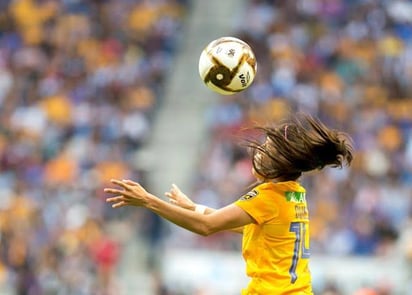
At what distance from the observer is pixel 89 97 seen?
721 inches

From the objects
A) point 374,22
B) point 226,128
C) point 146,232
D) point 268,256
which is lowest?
point 268,256

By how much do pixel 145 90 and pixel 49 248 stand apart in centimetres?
384

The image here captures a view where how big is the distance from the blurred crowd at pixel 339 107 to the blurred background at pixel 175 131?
0.08 feet

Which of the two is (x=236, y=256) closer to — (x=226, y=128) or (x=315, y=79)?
(x=226, y=128)

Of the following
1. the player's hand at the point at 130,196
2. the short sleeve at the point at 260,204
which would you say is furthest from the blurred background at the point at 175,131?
the player's hand at the point at 130,196

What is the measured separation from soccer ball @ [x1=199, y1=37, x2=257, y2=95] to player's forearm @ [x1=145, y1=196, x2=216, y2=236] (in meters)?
1.25

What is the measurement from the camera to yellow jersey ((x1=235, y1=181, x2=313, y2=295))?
6.86m

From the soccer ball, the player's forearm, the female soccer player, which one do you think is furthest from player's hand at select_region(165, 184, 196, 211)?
the soccer ball

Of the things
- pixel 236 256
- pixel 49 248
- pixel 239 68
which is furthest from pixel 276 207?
pixel 49 248

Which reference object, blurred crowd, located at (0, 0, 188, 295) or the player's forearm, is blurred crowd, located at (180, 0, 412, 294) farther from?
the player's forearm

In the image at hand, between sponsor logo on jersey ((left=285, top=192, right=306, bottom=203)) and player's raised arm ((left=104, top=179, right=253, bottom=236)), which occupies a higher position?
sponsor logo on jersey ((left=285, top=192, right=306, bottom=203))

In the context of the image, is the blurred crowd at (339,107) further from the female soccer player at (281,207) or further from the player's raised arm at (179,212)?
the player's raised arm at (179,212)

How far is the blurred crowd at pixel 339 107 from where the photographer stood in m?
14.8

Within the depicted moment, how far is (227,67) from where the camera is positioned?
7.64 metres
